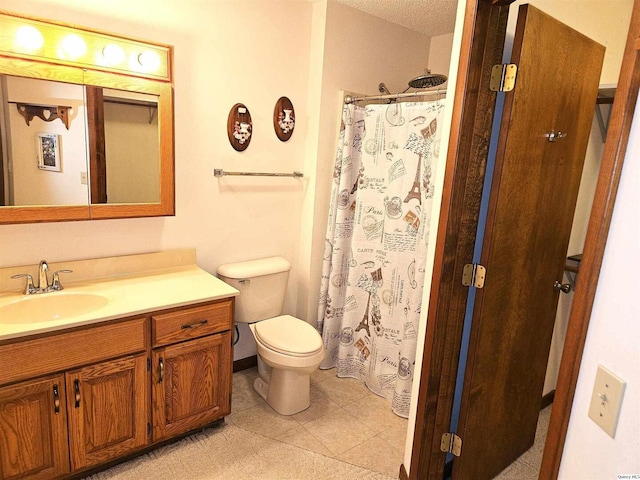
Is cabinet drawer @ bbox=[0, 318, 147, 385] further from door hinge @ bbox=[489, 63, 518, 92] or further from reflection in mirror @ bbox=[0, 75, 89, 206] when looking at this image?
door hinge @ bbox=[489, 63, 518, 92]

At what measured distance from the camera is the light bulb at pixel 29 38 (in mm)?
1688

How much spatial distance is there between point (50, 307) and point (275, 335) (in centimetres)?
114

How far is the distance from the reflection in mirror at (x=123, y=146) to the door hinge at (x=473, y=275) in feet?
5.19

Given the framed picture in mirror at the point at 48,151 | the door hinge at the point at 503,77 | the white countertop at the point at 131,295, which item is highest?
the door hinge at the point at 503,77

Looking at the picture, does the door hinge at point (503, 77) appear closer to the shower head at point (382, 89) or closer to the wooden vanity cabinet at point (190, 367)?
the shower head at point (382, 89)

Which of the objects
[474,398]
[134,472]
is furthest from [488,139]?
[134,472]

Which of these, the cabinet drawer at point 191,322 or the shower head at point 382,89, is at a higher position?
the shower head at point 382,89

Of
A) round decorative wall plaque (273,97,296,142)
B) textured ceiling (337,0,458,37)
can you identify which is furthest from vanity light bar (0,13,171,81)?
textured ceiling (337,0,458,37)

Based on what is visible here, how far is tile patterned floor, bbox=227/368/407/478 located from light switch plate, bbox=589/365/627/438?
1.45m

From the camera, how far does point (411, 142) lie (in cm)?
238

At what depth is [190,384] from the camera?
80.4 inches

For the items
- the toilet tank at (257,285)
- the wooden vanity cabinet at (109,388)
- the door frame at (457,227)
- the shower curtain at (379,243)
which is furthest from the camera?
the toilet tank at (257,285)

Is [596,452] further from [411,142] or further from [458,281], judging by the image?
[411,142]

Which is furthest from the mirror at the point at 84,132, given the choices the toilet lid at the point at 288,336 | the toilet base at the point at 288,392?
the toilet base at the point at 288,392
